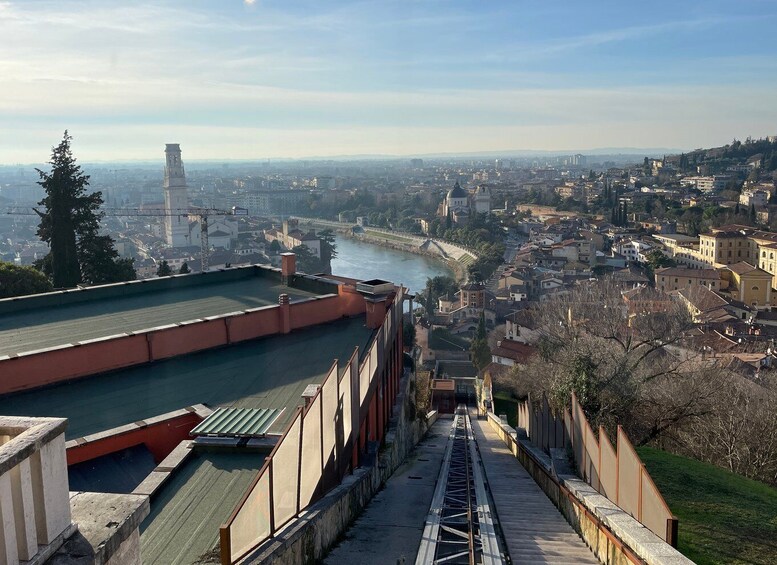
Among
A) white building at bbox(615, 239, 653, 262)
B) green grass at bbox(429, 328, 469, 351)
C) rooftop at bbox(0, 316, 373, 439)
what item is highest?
rooftop at bbox(0, 316, 373, 439)

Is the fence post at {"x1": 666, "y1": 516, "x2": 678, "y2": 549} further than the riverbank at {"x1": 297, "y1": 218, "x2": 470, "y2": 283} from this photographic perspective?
No

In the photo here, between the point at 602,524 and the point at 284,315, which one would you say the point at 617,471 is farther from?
the point at 284,315

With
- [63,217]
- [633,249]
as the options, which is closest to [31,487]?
[63,217]

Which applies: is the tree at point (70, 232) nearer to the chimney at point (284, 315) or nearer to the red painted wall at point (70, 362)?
the chimney at point (284, 315)

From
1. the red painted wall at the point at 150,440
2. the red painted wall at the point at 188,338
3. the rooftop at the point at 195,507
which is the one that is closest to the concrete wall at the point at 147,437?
the red painted wall at the point at 150,440

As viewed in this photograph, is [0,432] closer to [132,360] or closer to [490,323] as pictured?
[132,360]

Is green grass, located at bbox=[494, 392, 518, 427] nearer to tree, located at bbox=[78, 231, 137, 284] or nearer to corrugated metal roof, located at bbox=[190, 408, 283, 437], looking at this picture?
tree, located at bbox=[78, 231, 137, 284]

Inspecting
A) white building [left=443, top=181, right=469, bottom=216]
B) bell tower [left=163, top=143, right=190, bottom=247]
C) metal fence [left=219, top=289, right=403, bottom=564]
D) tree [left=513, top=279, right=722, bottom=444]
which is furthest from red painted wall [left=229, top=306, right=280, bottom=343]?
white building [left=443, top=181, right=469, bottom=216]
